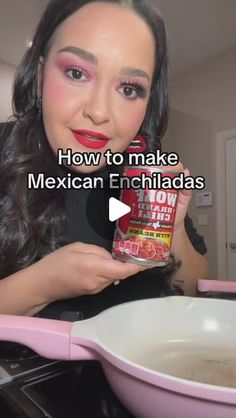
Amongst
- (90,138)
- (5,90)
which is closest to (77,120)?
(90,138)

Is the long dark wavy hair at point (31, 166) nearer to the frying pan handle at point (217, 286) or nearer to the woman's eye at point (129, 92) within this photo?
the woman's eye at point (129, 92)

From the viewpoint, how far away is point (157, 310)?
0.48 m

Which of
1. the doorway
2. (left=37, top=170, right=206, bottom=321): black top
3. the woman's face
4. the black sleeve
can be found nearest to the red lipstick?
the woman's face

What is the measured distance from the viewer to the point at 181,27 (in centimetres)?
132

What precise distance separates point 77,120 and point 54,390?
1.56 feet

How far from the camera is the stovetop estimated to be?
312 millimetres

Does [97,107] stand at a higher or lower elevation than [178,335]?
higher

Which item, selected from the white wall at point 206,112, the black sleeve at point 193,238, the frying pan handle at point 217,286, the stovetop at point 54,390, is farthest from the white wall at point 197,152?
the stovetop at point 54,390

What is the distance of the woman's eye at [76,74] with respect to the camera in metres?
0.63

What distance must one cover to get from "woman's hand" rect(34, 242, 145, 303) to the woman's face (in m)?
0.27

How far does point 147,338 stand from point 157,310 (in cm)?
4

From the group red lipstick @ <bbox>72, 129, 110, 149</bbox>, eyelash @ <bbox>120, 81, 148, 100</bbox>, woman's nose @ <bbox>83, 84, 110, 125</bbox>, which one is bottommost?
red lipstick @ <bbox>72, 129, 110, 149</bbox>

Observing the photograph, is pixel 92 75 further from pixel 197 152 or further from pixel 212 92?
pixel 212 92

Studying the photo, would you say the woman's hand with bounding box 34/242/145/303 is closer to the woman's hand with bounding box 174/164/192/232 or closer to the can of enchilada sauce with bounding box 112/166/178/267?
the can of enchilada sauce with bounding box 112/166/178/267
